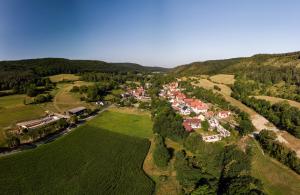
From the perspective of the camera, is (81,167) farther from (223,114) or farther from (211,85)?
(211,85)

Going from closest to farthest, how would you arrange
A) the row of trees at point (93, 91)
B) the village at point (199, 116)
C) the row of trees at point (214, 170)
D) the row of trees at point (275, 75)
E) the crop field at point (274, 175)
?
the row of trees at point (214, 170), the crop field at point (274, 175), the village at point (199, 116), the row of trees at point (93, 91), the row of trees at point (275, 75)

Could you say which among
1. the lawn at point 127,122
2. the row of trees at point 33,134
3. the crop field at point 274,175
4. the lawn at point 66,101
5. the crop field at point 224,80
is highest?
the crop field at point 224,80

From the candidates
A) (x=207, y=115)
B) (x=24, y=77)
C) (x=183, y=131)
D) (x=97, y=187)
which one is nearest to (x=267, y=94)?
(x=207, y=115)

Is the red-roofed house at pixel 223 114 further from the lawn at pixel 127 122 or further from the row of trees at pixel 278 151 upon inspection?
the lawn at pixel 127 122

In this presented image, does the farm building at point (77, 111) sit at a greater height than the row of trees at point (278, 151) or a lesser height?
greater

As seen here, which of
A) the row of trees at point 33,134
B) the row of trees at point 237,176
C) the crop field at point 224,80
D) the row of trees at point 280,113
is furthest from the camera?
the crop field at point 224,80

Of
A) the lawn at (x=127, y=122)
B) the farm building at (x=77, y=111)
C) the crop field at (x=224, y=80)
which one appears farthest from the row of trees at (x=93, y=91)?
the crop field at (x=224, y=80)

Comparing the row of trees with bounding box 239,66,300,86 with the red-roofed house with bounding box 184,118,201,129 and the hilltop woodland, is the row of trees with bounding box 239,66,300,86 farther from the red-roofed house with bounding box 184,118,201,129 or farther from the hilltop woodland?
the red-roofed house with bounding box 184,118,201,129
